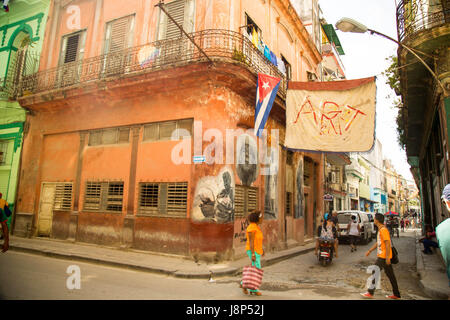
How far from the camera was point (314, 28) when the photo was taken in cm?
2020

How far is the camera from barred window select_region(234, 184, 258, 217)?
32.7ft

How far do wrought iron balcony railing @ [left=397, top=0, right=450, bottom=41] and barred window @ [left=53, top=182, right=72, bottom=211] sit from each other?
40.9 ft

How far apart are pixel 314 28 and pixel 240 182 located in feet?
48.8

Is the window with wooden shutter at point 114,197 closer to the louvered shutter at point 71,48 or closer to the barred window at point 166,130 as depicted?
the barred window at point 166,130

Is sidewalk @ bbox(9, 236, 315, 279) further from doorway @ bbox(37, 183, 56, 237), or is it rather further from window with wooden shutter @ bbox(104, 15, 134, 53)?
window with wooden shutter @ bbox(104, 15, 134, 53)

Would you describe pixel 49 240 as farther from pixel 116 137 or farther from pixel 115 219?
pixel 116 137

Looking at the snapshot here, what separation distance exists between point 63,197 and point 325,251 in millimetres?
9910

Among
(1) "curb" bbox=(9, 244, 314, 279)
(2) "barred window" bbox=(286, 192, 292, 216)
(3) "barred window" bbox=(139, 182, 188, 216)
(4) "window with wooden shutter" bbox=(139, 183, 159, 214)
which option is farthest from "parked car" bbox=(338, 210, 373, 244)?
(4) "window with wooden shutter" bbox=(139, 183, 159, 214)

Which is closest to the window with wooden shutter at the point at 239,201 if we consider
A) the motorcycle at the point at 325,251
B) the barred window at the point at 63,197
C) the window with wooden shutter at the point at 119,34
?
the motorcycle at the point at 325,251

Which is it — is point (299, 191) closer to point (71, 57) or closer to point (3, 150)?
point (71, 57)

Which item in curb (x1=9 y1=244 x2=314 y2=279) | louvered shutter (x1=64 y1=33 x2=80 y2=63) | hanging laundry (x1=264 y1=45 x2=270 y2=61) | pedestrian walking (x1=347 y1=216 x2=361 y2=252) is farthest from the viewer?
pedestrian walking (x1=347 y1=216 x2=361 y2=252)

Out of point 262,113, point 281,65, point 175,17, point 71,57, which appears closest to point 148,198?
point 262,113

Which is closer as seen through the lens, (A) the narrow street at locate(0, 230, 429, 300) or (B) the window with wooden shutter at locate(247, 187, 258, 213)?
(A) the narrow street at locate(0, 230, 429, 300)

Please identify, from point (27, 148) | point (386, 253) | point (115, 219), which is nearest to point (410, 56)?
point (386, 253)
